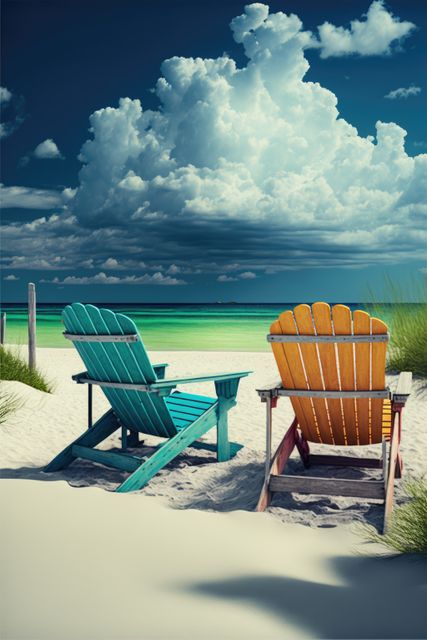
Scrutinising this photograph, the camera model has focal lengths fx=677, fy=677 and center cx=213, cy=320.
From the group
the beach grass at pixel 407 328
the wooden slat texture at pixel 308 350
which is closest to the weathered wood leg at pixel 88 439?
the wooden slat texture at pixel 308 350

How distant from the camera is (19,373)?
23.0 ft

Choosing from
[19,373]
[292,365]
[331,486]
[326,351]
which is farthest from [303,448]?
[19,373]

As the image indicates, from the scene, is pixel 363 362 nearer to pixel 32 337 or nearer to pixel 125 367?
pixel 125 367

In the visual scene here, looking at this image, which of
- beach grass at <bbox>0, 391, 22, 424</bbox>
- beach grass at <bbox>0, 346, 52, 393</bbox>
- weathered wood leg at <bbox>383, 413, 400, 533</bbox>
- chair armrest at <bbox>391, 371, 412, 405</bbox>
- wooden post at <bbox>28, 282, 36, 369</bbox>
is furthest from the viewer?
wooden post at <bbox>28, 282, 36, 369</bbox>

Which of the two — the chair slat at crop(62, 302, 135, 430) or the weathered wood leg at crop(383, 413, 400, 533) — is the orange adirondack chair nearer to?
the weathered wood leg at crop(383, 413, 400, 533)

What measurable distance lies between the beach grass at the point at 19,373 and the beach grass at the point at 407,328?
4036 mm

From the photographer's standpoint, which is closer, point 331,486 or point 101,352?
point 331,486

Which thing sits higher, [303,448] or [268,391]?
[268,391]

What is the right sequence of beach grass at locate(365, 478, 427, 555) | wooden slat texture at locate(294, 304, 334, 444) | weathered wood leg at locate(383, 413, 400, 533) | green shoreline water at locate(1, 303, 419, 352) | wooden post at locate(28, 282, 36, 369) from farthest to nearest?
green shoreline water at locate(1, 303, 419, 352) → wooden post at locate(28, 282, 36, 369) → wooden slat texture at locate(294, 304, 334, 444) → weathered wood leg at locate(383, 413, 400, 533) → beach grass at locate(365, 478, 427, 555)

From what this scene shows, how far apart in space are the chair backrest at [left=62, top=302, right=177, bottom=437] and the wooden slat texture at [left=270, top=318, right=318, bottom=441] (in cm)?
70

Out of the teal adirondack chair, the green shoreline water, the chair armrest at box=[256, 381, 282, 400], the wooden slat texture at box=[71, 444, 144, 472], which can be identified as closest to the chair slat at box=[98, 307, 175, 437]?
the teal adirondack chair

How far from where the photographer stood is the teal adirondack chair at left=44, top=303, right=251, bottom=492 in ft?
12.1

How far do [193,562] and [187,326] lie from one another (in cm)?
3073

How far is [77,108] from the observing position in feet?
140
